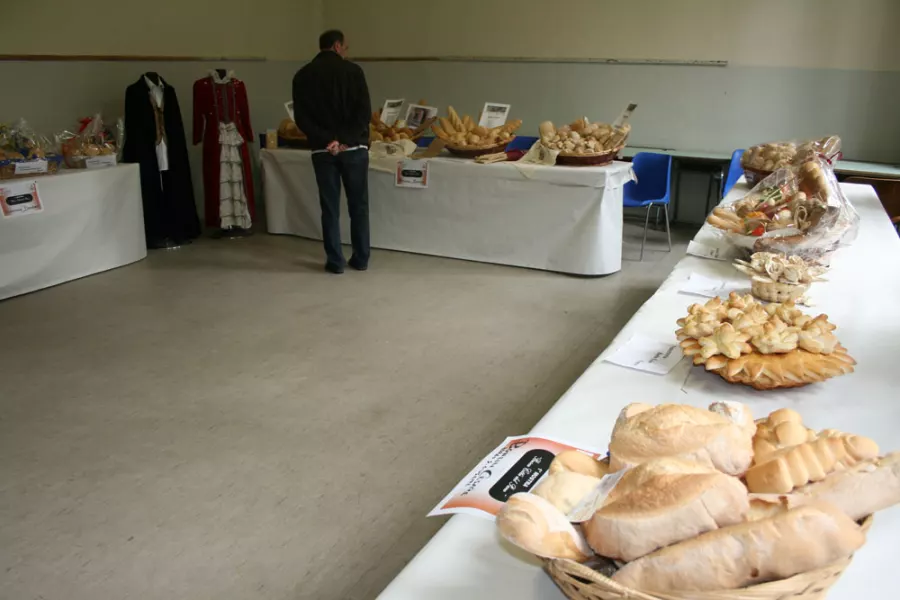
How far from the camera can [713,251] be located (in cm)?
236

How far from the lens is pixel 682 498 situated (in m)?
0.70

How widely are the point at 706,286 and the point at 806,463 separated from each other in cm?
130

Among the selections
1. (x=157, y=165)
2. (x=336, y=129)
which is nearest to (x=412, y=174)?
(x=336, y=129)

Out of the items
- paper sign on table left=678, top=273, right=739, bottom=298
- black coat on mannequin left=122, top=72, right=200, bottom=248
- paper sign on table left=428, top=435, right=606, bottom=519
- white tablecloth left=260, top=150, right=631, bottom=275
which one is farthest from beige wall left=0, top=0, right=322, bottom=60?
paper sign on table left=428, top=435, right=606, bottom=519

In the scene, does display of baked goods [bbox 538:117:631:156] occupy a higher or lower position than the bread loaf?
higher

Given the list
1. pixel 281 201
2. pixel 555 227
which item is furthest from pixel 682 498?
pixel 281 201

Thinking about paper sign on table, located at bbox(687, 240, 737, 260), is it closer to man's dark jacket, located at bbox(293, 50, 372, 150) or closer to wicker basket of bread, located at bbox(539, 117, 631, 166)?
wicker basket of bread, located at bbox(539, 117, 631, 166)

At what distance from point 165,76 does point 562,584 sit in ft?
20.9

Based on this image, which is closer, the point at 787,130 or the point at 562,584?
the point at 562,584

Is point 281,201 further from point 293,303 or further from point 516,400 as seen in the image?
point 516,400

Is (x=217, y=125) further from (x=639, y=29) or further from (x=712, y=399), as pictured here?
(x=712, y=399)

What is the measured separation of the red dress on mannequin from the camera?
18.5 feet

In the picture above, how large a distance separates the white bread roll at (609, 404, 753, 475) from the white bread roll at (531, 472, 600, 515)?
0.05 metres

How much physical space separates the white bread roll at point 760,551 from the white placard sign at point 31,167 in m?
4.75
